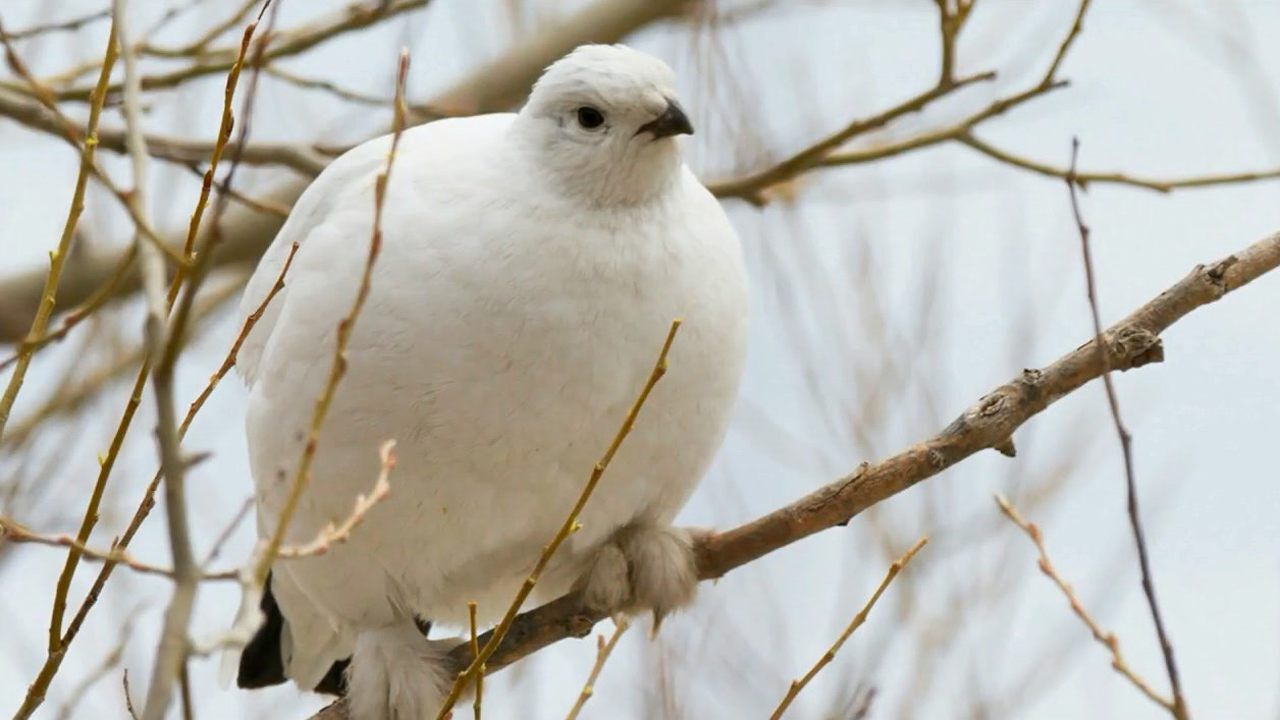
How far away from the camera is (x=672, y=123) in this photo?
3.20 meters

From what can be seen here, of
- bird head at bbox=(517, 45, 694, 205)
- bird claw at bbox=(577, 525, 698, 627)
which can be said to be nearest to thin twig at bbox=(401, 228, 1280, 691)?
bird claw at bbox=(577, 525, 698, 627)

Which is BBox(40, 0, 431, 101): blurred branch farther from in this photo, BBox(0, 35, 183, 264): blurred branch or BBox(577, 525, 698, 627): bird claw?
BBox(577, 525, 698, 627): bird claw

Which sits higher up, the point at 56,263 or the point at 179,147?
the point at 179,147

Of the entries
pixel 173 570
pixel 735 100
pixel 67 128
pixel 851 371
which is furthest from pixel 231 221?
pixel 173 570

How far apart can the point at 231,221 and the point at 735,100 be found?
1.54 m

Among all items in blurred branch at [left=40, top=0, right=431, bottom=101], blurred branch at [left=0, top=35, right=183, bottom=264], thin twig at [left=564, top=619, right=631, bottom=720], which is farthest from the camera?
blurred branch at [left=40, top=0, right=431, bottom=101]

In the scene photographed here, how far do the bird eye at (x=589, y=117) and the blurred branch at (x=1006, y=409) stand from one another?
821 mm

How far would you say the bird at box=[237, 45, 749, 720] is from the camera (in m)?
3.16

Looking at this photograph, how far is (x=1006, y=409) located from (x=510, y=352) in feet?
2.93

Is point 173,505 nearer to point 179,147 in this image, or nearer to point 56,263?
point 56,263

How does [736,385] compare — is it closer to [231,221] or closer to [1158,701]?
[1158,701]

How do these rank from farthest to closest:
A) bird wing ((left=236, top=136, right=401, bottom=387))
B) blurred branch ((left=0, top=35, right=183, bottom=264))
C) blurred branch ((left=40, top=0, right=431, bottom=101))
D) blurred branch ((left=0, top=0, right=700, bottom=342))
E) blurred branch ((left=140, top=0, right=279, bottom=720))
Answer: blurred branch ((left=0, top=0, right=700, bottom=342)) < blurred branch ((left=40, top=0, right=431, bottom=101)) < bird wing ((left=236, top=136, right=401, bottom=387)) < blurred branch ((left=0, top=35, right=183, bottom=264)) < blurred branch ((left=140, top=0, right=279, bottom=720))

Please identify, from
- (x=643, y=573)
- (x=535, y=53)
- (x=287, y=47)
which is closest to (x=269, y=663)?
(x=643, y=573)

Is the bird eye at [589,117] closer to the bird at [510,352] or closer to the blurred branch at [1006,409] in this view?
the bird at [510,352]
